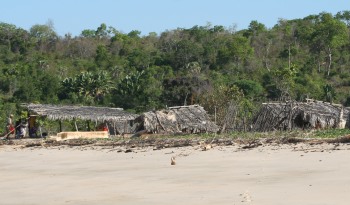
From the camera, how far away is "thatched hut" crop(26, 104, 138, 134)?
2820 centimetres

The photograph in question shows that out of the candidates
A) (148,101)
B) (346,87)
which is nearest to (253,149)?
(148,101)

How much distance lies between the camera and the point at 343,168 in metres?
10.1

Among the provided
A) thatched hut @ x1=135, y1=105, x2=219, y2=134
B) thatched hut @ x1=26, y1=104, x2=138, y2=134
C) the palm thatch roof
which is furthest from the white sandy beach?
thatched hut @ x1=26, y1=104, x2=138, y2=134

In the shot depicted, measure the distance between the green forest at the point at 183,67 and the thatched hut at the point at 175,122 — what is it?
1.40 metres

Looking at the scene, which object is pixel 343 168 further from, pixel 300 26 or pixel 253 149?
pixel 300 26

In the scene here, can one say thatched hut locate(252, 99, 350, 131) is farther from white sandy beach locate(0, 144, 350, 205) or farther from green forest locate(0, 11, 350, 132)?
white sandy beach locate(0, 144, 350, 205)

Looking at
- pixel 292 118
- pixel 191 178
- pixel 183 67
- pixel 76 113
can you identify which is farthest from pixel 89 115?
pixel 183 67

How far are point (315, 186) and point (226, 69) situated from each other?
53.9 metres

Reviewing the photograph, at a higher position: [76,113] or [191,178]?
[76,113]

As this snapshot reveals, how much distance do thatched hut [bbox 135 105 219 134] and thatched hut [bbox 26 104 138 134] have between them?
182cm

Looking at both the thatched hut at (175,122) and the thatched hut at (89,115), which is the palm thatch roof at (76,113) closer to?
the thatched hut at (89,115)

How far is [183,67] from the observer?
6334cm

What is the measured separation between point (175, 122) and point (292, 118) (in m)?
4.88

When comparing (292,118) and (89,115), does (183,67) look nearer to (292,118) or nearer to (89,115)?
(89,115)
